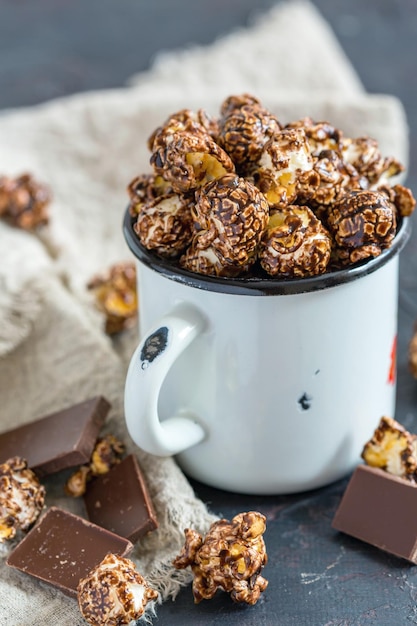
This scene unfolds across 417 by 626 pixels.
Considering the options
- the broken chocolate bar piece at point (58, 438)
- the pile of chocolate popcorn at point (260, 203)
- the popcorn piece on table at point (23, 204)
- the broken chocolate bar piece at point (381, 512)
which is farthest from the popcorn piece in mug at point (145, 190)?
the popcorn piece on table at point (23, 204)

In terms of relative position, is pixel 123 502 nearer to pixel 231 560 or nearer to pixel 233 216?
pixel 231 560

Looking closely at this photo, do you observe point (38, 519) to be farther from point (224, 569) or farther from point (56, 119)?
point (56, 119)

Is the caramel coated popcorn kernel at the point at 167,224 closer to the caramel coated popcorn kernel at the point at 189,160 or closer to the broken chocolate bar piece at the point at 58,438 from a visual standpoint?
the caramel coated popcorn kernel at the point at 189,160

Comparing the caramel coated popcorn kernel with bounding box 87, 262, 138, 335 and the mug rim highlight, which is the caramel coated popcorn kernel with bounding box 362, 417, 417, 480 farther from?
the caramel coated popcorn kernel with bounding box 87, 262, 138, 335

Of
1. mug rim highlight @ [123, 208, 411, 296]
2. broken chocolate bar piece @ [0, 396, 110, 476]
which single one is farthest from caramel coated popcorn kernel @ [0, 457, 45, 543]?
mug rim highlight @ [123, 208, 411, 296]

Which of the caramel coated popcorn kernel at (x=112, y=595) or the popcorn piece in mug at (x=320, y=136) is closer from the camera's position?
the caramel coated popcorn kernel at (x=112, y=595)

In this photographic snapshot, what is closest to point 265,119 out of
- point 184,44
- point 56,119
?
point 56,119
